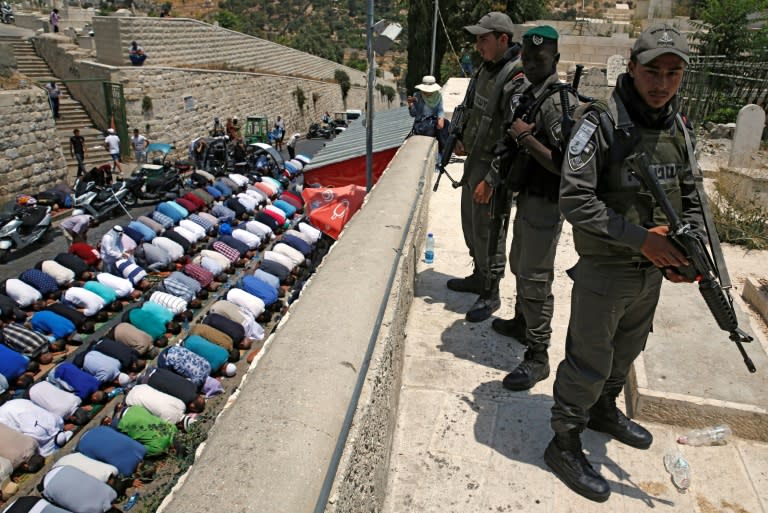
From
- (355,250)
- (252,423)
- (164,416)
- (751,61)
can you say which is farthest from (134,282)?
(751,61)

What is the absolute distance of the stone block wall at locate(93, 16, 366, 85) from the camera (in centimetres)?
1852

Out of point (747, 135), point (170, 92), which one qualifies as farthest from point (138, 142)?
point (747, 135)

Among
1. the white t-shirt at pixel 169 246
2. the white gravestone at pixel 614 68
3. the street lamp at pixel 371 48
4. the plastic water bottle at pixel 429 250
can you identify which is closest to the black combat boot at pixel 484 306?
the plastic water bottle at pixel 429 250

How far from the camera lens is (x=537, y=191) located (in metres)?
2.68

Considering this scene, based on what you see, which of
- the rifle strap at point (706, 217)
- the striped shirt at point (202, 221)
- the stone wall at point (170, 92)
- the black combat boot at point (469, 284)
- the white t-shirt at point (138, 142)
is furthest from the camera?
the stone wall at point (170, 92)

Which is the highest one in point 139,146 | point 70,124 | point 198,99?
point 198,99

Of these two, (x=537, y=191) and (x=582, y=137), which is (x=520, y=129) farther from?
(x=582, y=137)

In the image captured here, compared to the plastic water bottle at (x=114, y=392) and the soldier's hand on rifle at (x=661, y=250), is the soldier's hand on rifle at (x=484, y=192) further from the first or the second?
the plastic water bottle at (x=114, y=392)

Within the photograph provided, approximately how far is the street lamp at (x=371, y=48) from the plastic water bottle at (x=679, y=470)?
12.6 ft

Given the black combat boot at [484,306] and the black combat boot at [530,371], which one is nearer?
the black combat boot at [530,371]

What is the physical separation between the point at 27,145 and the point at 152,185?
3.08 m

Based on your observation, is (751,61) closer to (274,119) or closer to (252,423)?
(252,423)

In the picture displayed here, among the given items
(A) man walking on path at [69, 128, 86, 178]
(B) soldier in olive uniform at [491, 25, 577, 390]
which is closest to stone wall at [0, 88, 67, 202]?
(A) man walking on path at [69, 128, 86, 178]

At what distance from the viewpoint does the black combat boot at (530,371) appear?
110 inches
